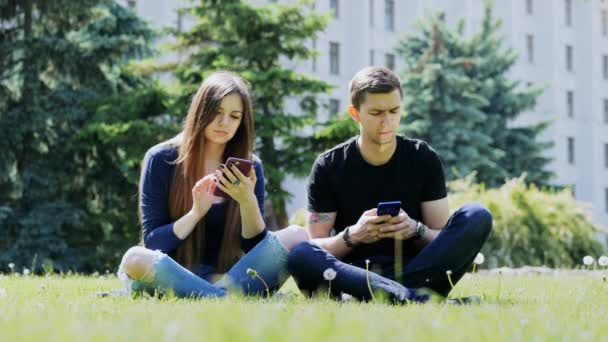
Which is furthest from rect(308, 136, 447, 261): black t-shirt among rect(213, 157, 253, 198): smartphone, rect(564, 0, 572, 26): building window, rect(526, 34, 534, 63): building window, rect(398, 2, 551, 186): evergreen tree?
rect(564, 0, 572, 26): building window

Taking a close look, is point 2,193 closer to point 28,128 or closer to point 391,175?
point 28,128

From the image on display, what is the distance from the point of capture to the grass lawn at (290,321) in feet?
7.02

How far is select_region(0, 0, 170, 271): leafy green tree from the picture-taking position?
15391mm

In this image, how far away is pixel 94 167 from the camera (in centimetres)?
1666

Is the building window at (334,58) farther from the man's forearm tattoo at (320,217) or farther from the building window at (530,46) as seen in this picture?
the man's forearm tattoo at (320,217)

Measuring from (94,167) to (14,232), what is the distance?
206 centimetres

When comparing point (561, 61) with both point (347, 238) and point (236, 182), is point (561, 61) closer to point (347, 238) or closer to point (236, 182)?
point (347, 238)

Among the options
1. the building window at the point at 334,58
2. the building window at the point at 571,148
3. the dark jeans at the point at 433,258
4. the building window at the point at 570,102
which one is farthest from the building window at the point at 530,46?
the dark jeans at the point at 433,258

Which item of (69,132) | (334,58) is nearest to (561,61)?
(334,58)

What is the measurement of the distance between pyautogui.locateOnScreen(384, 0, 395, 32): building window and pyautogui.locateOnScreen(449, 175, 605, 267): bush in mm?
22536

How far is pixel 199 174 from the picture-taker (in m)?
4.70

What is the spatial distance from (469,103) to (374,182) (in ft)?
70.1

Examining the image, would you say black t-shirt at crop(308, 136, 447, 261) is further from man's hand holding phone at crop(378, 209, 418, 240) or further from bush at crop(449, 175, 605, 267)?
bush at crop(449, 175, 605, 267)

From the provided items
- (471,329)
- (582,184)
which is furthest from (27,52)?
(582,184)
